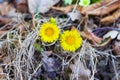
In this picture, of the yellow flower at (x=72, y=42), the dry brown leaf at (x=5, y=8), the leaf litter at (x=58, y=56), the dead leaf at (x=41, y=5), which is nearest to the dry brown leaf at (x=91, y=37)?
the leaf litter at (x=58, y=56)

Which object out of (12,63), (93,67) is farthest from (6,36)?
(93,67)

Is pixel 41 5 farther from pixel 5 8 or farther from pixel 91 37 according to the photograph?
pixel 91 37

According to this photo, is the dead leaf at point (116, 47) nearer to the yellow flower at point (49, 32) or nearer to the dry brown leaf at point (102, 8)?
the dry brown leaf at point (102, 8)

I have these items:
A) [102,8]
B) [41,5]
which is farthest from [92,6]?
[41,5]

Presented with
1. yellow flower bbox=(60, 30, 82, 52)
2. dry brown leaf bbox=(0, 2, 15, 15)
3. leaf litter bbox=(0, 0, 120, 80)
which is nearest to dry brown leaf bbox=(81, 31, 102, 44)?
leaf litter bbox=(0, 0, 120, 80)

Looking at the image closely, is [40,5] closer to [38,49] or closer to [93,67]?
[38,49]

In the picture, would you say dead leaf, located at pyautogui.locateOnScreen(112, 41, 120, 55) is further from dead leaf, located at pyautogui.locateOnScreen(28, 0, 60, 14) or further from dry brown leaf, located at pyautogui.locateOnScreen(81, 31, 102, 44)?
dead leaf, located at pyautogui.locateOnScreen(28, 0, 60, 14)
